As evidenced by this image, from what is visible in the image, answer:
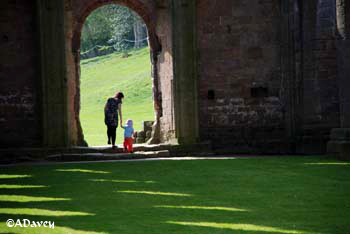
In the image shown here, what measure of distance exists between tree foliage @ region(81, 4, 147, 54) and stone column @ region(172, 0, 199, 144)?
148 ft

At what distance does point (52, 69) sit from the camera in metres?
19.7

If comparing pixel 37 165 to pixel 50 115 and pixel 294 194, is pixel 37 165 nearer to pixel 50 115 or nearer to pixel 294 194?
pixel 50 115

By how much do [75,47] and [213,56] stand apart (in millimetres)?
3821

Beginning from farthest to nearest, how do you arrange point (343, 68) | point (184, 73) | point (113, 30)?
point (113, 30)
point (184, 73)
point (343, 68)

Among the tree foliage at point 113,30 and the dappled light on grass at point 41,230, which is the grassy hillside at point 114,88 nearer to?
the tree foliage at point 113,30

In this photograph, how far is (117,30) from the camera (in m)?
67.9

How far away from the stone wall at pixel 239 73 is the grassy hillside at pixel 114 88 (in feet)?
32.4

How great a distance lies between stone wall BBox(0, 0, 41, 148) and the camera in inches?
789

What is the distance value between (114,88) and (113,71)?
21.4 feet

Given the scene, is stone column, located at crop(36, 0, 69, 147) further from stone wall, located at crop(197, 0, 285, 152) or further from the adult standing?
stone wall, located at crop(197, 0, 285, 152)

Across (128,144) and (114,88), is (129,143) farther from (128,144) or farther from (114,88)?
(114,88)

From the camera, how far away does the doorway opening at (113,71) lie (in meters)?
39.7

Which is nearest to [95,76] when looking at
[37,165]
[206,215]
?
[37,165]

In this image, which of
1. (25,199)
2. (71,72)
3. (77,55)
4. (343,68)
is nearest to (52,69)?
(71,72)
